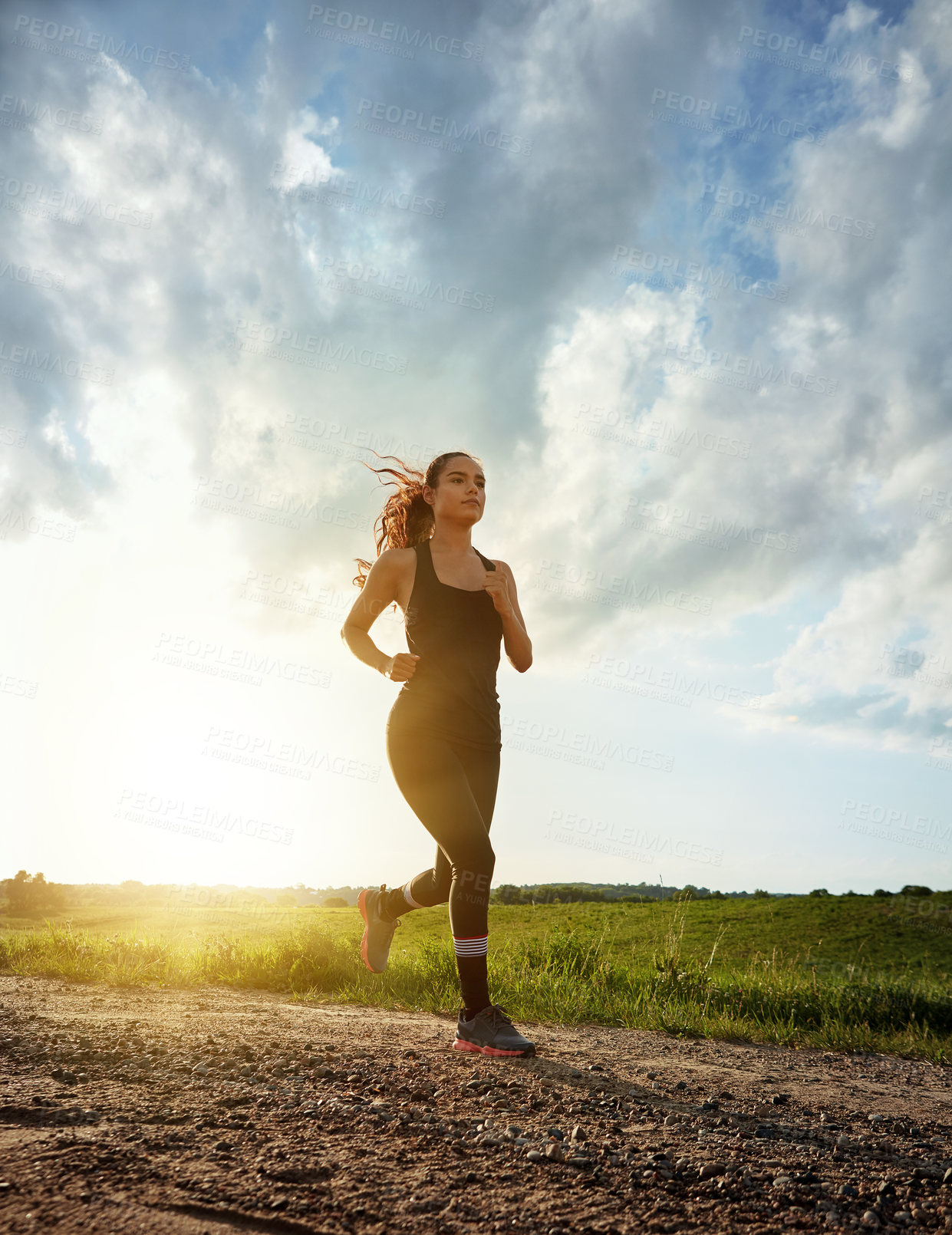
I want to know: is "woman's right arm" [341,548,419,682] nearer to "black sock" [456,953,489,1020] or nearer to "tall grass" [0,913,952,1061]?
"black sock" [456,953,489,1020]

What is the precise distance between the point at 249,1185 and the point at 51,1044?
1.82m

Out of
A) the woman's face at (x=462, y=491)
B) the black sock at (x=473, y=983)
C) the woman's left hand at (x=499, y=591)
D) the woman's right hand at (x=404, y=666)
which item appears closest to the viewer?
the black sock at (x=473, y=983)

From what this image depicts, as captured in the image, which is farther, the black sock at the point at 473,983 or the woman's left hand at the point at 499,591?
the woman's left hand at the point at 499,591

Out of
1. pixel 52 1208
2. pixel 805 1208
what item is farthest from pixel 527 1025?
pixel 52 1208

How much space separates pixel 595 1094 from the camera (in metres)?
2.84

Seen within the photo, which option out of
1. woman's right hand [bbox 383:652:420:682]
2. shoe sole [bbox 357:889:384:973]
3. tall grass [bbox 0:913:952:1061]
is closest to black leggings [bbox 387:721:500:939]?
woman's right hand [bbox 383:652:420:682]

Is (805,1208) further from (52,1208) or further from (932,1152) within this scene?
(52,1208)

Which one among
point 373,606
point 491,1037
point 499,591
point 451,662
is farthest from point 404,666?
point 491,1037

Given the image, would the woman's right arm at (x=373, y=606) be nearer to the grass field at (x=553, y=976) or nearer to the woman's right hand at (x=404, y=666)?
the woman's right hand at (x=404, y=666)

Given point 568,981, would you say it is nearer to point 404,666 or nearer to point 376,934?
point 376,934

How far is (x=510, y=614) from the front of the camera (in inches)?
171

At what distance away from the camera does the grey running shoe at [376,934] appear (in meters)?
4.93

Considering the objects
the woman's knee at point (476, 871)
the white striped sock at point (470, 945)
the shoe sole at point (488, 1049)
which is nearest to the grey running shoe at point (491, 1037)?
the shoe sole at point (488, 1049)

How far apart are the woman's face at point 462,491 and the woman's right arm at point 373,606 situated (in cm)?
41
